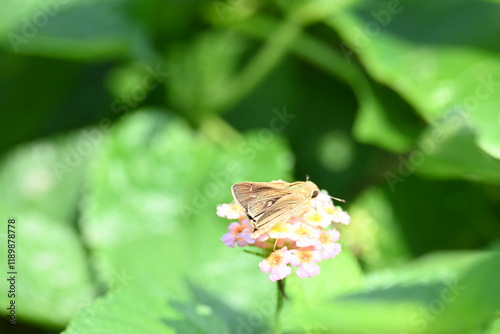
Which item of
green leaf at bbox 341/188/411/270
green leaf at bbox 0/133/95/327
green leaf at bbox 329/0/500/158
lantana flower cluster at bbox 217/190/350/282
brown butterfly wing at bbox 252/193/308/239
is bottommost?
green leaf at bbox 0/133/95/327

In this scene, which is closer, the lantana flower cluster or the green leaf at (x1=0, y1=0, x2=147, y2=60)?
the lantana flower cluster

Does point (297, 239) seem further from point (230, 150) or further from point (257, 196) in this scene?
point (230, 150)

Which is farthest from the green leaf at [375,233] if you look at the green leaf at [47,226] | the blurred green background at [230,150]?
the green leaf at [47,226]

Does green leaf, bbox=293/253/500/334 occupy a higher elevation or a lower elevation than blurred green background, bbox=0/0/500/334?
higher

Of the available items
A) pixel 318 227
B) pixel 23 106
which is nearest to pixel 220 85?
pixel 23 106

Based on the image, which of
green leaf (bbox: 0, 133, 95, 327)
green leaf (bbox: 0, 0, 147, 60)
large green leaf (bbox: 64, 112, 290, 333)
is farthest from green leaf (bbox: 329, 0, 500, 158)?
green leaf (bbox: 0, 133, 95, 327)

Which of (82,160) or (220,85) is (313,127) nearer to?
(220,85)

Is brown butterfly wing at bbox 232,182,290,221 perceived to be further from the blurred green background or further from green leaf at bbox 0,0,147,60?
green leaf at bbox 0,0,147,60
